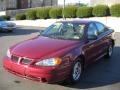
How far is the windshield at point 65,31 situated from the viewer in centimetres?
800

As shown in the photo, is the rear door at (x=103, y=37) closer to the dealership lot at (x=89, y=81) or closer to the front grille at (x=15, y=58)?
the dealership lot at (x=89, y=81)

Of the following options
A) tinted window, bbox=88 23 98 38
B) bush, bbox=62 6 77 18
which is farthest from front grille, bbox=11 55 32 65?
bush, bbox=62 6 77 18

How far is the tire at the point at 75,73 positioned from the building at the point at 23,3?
4334 centimetres

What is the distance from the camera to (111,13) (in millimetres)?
24203

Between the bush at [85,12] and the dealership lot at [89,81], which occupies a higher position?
the bush at [85,12]

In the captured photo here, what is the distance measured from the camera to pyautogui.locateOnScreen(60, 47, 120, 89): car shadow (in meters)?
7.37

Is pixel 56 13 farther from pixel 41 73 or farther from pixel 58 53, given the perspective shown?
pixel 41 73

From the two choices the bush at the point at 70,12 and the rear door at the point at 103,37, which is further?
the bush at the point at 70,12

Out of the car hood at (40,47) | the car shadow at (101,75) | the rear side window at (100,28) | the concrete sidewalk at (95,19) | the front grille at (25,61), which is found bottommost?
the concrete sidewalk at (95,19)

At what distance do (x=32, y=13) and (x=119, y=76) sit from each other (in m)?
25.2

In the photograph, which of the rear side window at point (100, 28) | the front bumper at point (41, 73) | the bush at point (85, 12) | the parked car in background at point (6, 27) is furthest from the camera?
the bush at point (85, 12)

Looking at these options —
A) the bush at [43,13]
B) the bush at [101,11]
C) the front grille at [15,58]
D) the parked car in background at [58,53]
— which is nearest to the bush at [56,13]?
the bush at [43,13]

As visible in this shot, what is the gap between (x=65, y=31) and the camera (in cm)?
821

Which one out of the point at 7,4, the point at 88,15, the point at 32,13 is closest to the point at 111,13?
the point at 88,15
